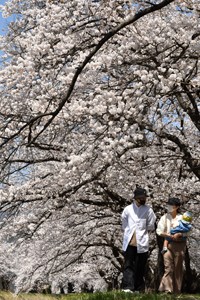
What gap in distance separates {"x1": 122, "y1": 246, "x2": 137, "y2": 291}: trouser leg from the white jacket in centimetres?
9

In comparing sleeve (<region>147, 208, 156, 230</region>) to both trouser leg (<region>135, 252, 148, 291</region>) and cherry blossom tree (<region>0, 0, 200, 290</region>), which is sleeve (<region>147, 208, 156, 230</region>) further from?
cherry blossom tree (<region>0, 0, 200, 290</region>)

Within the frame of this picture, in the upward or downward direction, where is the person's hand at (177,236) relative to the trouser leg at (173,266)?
upward

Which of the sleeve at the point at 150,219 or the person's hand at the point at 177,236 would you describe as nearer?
the sleeve at the point at 150,219

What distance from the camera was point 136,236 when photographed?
737 centimetres

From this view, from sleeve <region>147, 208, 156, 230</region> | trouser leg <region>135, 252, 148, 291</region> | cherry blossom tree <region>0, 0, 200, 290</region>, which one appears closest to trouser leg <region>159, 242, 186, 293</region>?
trouser leg <region>135, 252, 148, 291</region>

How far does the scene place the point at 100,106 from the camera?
25.1ft

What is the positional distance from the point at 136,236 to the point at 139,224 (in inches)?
6.1

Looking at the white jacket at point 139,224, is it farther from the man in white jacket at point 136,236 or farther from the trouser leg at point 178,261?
the trouser leg at point 178,261

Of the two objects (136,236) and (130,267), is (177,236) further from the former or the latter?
(130,267)

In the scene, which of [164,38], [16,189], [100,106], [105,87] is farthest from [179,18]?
[16,189]

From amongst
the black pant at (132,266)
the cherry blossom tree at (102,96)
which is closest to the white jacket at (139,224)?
the black pant at (132,266)

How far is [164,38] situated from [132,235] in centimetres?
280

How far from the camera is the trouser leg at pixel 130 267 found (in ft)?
24.6

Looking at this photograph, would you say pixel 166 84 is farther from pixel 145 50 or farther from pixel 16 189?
pixel 16 189
